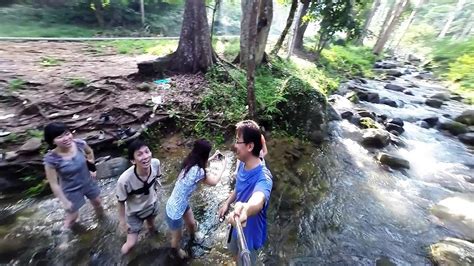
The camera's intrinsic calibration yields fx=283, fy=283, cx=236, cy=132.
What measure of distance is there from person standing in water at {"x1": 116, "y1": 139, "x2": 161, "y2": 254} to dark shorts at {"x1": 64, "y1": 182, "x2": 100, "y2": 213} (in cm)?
92

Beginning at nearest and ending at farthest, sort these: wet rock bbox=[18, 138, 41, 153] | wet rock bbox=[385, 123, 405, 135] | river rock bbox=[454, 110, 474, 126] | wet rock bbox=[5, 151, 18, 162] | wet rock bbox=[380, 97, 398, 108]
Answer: wet rock bbox=[5, 151, 18, 162]
wet rock bbox=[18, 138, 41, 153]
wet rock bbox=[385, 123, 405, 135]
river rock bbox=[454, 110, 474, 126]
wet rock bbox=[380, 97, 398, 108]

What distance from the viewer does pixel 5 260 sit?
379 cm

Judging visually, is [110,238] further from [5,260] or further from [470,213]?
[470,213]

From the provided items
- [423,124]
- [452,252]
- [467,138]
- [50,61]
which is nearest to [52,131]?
[452,252]

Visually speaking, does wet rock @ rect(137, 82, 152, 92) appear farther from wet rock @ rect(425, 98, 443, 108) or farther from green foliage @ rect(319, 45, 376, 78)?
wet rock @ rect(425, 98, 443, 108)

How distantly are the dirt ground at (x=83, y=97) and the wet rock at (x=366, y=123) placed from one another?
578 centimetres

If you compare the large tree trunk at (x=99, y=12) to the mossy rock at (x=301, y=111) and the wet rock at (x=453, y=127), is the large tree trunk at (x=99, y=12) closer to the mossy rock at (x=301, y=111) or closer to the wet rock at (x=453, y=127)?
the mossy rock at (x=301, y=111)

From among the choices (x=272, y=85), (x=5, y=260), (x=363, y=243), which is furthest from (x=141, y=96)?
(x=363, y=243)

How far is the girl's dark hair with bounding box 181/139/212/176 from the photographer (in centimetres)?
329

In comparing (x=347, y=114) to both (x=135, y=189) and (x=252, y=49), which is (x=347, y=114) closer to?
(x=252, y=49)

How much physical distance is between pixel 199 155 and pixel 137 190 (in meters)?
0.88

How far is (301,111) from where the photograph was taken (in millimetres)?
8500

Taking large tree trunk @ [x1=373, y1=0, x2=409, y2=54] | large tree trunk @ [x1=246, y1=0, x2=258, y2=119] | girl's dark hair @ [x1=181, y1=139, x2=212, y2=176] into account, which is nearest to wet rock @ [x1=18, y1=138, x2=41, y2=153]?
girl's dark hair @ [x1=181, y1=139, x2=212, y2=176]

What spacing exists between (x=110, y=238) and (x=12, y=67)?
7.55 meters
